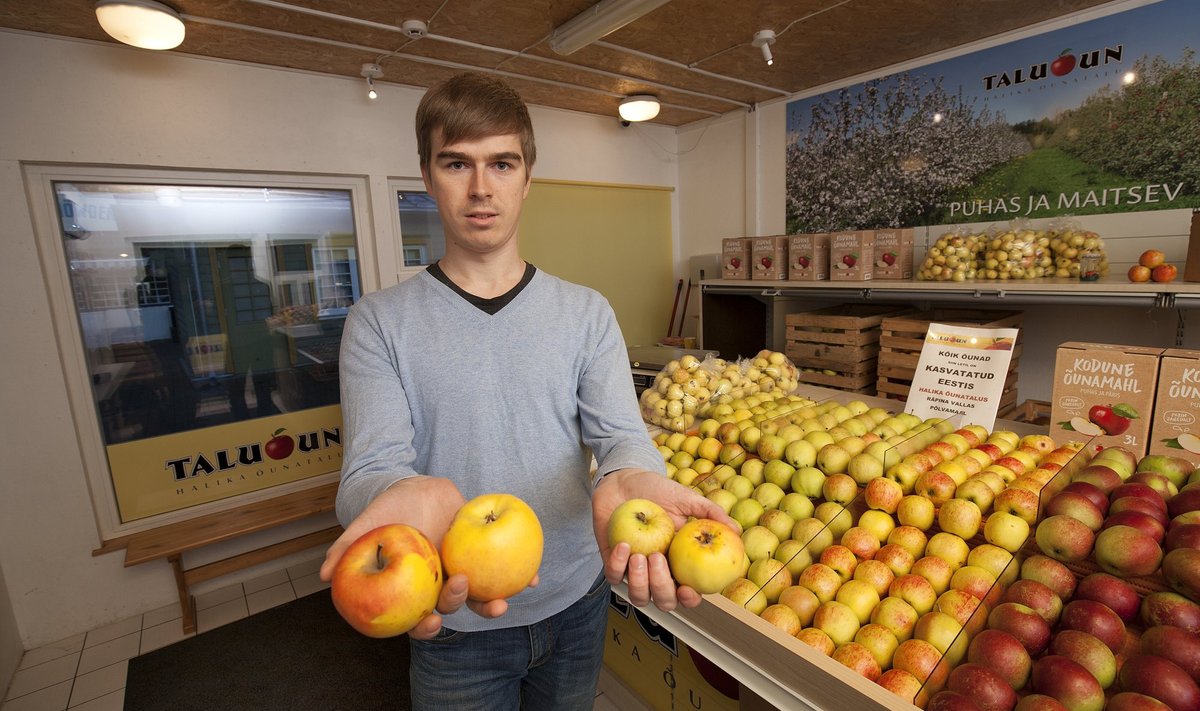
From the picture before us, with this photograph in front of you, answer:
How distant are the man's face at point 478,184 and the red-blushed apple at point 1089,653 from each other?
118cm

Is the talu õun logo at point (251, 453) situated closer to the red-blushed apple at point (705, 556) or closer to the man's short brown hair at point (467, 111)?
the man's short brown hair at point (467, 111)

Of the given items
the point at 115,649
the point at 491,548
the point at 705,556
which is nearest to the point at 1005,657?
the point at 705,556

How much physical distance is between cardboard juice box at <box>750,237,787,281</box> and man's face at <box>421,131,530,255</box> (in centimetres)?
279

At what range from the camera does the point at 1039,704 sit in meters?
0.81

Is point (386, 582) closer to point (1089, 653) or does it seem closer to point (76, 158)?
point (1089, 653)

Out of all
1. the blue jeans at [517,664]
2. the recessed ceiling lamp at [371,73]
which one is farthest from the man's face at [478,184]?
the recessed ceiling lamp at [371,73]

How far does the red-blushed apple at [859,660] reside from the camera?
39.5 inches

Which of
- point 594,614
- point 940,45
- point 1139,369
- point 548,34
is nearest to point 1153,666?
point 594,614

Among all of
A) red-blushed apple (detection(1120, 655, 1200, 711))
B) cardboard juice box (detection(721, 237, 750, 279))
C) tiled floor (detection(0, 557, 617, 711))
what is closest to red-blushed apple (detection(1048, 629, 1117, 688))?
red-blushed apple (detection(1120, 655, 1200, 711))

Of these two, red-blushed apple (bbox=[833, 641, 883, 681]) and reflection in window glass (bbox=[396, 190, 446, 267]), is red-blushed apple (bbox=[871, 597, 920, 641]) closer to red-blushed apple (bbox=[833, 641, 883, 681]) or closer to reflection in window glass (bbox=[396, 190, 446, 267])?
red-blushed apple (bbox=[833, 641, 883, 681])

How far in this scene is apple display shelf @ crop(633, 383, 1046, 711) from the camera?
37.4 inches

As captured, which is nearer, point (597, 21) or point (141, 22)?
point (141, 22)

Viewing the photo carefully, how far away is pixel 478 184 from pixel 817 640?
1.06 meters

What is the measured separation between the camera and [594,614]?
130cm
